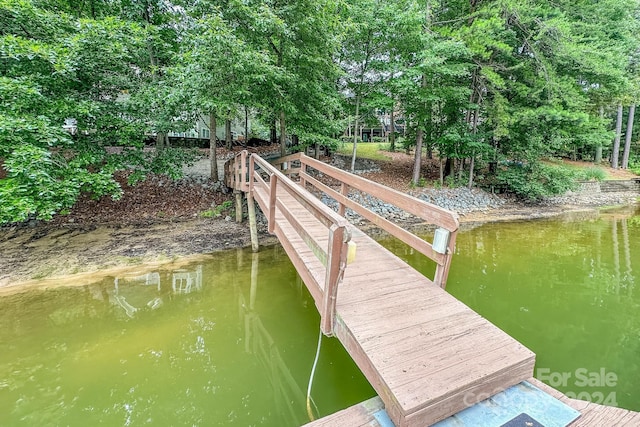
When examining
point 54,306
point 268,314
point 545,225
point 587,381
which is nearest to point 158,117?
point 54,306

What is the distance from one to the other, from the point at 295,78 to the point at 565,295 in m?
7.68

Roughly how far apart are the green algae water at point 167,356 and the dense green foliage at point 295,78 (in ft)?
7.60

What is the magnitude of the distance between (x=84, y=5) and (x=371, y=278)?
37.0ft

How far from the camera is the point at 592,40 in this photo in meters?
11.3

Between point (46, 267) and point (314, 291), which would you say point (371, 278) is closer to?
point (314, 291)

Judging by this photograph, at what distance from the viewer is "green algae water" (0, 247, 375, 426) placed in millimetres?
2881

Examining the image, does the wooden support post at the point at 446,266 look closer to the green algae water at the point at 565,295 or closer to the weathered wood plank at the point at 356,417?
the weathered wood plank at the point at 356,417

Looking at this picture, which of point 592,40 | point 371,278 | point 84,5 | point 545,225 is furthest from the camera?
point 592,40

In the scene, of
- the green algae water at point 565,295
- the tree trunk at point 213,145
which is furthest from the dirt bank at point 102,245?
the green algae water at point 565,295

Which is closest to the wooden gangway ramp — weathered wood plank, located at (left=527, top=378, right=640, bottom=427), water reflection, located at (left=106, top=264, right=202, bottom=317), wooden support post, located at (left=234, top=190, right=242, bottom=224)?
weathered wood plank, located at (left=527, top=378, right=640, bottom=427)

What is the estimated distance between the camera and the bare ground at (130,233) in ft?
19.7

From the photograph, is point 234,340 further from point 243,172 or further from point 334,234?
point 243,172

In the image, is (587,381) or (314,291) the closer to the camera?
(314,291)

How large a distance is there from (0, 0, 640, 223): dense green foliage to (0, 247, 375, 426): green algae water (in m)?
2.32
